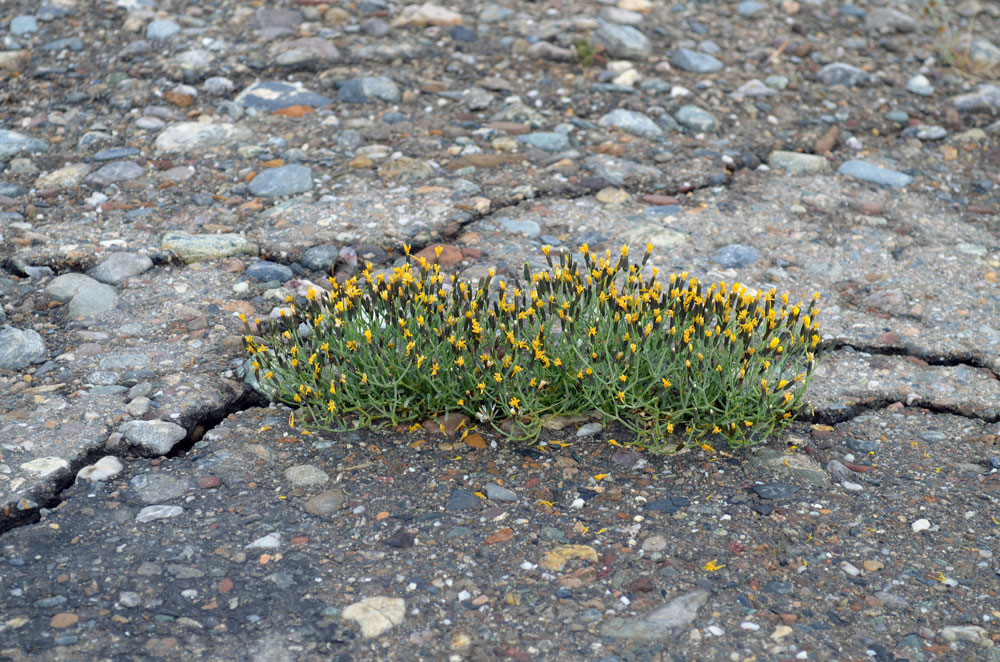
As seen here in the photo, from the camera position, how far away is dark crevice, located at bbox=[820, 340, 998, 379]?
457cm

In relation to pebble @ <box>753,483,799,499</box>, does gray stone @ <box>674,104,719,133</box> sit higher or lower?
higher

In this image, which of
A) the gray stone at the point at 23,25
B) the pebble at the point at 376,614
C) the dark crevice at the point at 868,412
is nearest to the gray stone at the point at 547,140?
the dark crevice at the point at 868,412

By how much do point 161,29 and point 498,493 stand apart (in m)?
5.30

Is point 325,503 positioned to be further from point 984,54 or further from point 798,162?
point 984,54

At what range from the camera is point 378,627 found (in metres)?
3.06

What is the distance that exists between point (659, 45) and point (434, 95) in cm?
195

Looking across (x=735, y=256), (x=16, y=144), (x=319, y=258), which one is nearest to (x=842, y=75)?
(x=735, y=256)

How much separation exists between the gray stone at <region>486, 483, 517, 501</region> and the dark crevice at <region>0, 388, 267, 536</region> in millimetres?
1182

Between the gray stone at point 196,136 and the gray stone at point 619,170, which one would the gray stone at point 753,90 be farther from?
the gray stone at point 196,136

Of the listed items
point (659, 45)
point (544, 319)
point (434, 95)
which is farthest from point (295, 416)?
point (659, 45)

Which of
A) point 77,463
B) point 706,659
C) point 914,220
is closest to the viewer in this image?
point 706,659

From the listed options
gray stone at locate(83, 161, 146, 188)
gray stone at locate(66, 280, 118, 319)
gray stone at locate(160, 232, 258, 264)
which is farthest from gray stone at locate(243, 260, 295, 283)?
gray stone at locate(83, 161, 146, 188)

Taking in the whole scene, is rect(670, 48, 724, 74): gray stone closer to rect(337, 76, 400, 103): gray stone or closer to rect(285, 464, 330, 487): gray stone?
rect(337, 76, 400, 103): gray stone

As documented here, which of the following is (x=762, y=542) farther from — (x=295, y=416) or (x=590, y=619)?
(x=295, y=416)
